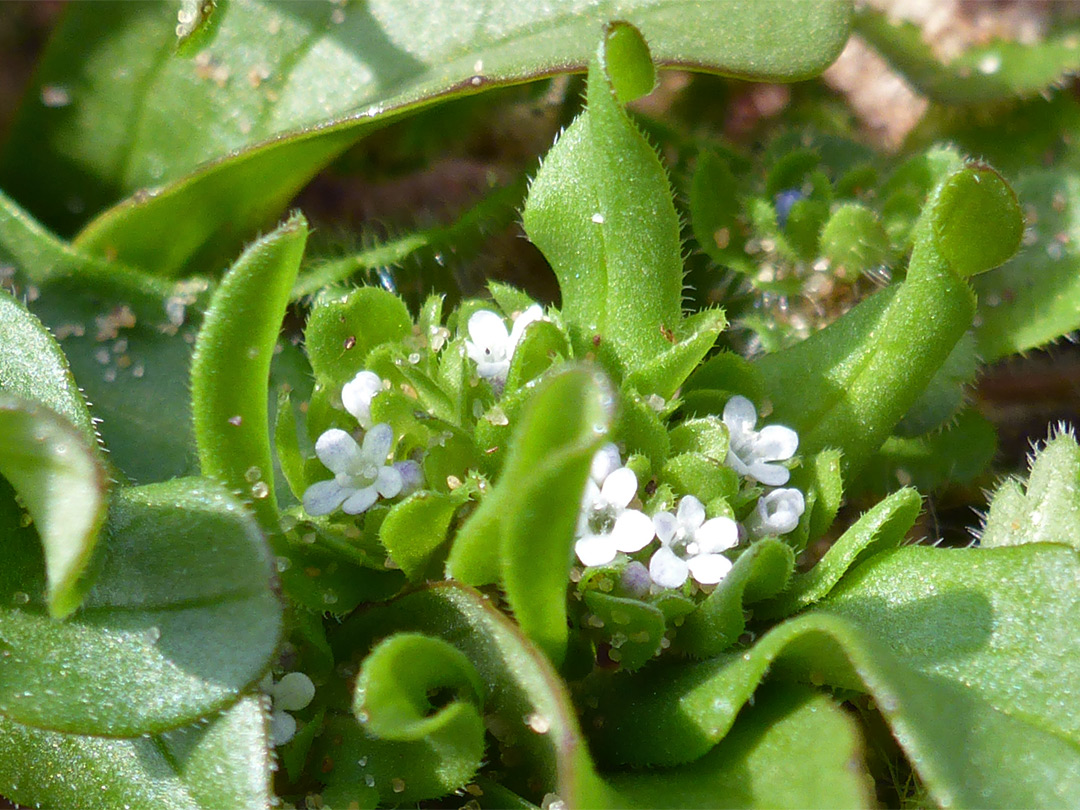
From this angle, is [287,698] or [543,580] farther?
[287,698]

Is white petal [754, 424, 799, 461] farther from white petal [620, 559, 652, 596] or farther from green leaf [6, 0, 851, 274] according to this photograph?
green leaf [6, 0, 851, 274]

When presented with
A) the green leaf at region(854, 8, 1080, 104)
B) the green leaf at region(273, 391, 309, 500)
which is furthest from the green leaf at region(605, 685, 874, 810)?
the green leaf at region(854, 8, 1080, 104)

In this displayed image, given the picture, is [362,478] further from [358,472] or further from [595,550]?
[595,550]

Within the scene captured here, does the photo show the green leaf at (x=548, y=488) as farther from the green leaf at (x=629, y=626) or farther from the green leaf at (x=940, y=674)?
the green leaf at (x=940, y=674)

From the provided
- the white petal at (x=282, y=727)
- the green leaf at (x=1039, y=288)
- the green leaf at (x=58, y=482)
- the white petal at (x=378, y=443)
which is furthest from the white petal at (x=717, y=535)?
the green leaf at (x=1039, y=288)

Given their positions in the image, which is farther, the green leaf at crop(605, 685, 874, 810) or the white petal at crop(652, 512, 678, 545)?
the white petal at crop(652, 512, 678, 545)

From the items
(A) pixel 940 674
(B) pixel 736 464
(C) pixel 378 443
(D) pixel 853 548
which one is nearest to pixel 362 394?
(C) pixel 378 443
